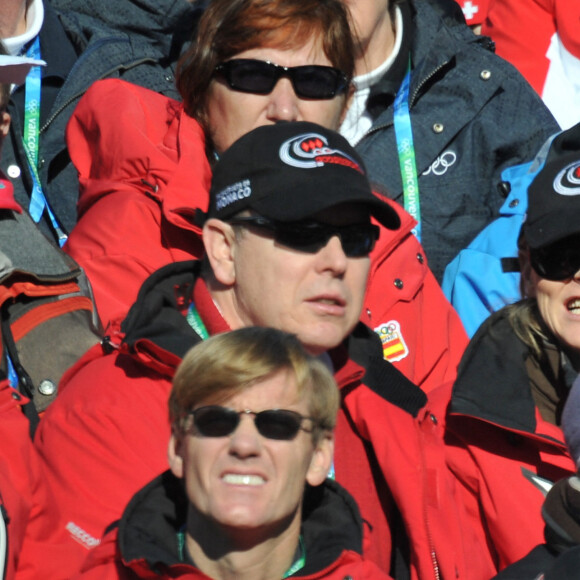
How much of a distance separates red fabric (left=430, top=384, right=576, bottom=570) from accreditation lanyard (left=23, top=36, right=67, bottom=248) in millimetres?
1691

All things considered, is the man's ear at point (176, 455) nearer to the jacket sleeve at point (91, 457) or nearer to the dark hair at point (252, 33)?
the jacket sleeve at point (91, 457)

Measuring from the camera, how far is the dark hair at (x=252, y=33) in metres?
4.14

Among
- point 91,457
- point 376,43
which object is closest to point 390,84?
point 376,43

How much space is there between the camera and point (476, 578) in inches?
137

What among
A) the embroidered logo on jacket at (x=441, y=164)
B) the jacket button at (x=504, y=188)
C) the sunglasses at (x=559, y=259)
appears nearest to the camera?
the sunglasses at (x=559, y=259)

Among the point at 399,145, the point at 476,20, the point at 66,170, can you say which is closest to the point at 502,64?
the point at 399,145

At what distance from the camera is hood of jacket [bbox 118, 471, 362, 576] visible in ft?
9.70

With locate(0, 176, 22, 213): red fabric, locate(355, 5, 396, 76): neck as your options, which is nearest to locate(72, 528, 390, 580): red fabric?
locate(0, 176, 22, 213): red fabric

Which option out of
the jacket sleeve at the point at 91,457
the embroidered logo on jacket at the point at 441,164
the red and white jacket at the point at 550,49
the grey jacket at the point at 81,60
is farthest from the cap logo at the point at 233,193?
the red and white jacket at the point at 550,49

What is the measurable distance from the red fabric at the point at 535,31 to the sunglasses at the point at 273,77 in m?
1.63

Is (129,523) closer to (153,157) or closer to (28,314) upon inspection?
(28,314)

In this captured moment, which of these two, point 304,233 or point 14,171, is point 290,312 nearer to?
point 304,233

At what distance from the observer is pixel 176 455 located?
304 cm

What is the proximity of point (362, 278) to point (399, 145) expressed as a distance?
1.36 m
